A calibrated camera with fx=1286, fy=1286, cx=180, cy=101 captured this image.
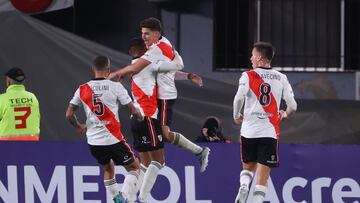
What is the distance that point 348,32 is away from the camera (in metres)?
19.8

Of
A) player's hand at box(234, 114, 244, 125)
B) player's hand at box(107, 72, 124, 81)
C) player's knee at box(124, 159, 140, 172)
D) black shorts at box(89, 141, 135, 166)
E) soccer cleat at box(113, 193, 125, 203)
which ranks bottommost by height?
soccer cleat at box(113, 193, 125, 203)

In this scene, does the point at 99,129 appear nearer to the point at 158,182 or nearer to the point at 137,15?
the point at 158,182

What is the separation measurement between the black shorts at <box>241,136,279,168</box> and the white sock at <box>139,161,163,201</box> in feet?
3.27

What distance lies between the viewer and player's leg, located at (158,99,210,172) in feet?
46.5

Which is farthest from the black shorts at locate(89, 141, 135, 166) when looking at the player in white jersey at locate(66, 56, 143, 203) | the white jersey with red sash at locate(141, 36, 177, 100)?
the white jersey with red sash at locate(141, 36, 177, 100)

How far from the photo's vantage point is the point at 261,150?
545 inches

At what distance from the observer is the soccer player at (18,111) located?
16188 mm

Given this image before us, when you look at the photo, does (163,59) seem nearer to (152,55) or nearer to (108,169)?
(152,55)

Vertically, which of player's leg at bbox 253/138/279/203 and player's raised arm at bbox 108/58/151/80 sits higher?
player's raised arm at bbox 108/58/151/80

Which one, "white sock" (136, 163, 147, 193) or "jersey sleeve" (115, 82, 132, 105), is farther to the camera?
"white sock" (136, 163, 147, 193)

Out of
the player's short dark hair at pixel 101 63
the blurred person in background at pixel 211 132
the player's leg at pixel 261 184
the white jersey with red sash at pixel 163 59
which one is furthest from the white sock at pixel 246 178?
the blurred person in background at pixel 211 132

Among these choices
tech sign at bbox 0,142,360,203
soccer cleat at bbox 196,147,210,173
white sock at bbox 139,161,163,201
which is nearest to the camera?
white sock at bbox 139,161,163,201

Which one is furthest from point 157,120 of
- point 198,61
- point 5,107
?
point 198,61

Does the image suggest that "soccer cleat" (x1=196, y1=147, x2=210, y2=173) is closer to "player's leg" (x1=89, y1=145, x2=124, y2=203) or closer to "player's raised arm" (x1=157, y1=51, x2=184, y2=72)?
"player's leg" (x1=89, y1=145, x2=124, y2=203)
